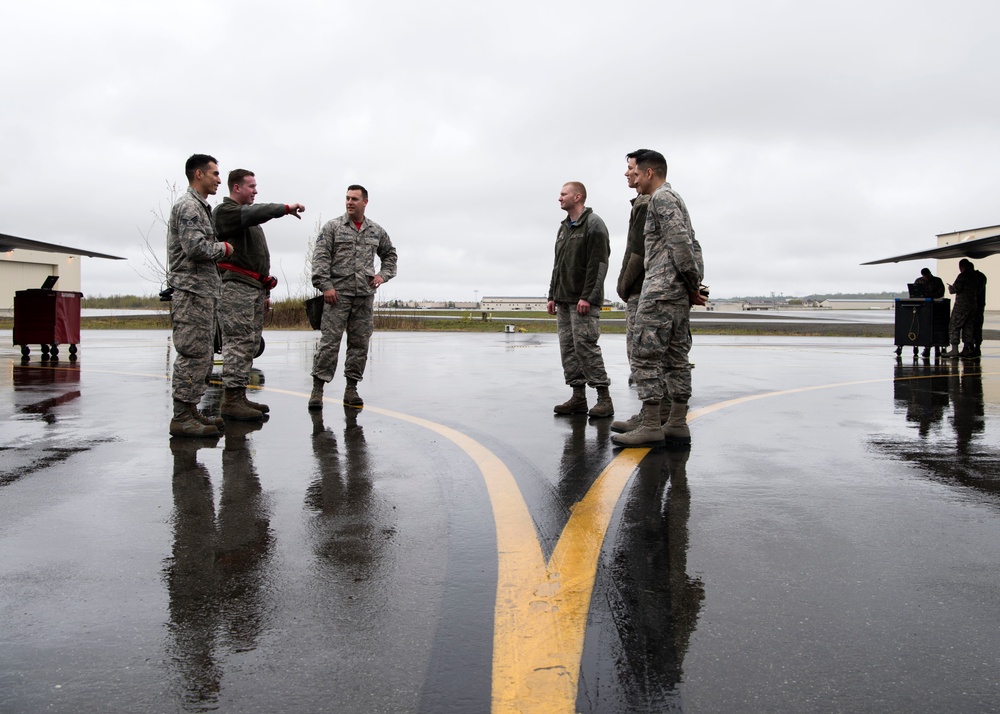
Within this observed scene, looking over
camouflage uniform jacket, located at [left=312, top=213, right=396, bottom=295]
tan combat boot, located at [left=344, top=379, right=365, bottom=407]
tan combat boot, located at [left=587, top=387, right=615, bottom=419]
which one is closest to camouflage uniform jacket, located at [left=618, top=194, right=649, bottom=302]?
tan combat boot, located at [left=587, top=387, right=615, bottom=419]

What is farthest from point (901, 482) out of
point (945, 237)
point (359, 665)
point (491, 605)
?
point (945, 237)

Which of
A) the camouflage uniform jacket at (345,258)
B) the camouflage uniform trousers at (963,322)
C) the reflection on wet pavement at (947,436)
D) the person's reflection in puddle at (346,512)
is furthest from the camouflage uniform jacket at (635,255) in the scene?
the camouflage uniform trousers at (963,322)

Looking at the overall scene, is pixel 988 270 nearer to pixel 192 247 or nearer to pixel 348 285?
pixel 348 285

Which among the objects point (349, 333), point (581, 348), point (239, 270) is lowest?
point (581, 348)

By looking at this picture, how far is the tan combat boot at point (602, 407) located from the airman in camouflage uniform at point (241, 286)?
2972mm

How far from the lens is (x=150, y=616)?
8.08 feet

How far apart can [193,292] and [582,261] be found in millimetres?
3416

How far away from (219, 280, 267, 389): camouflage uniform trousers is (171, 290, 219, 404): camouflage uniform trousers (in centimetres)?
87

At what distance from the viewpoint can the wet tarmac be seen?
6.68 ft

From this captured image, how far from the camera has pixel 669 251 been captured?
18.4 ft

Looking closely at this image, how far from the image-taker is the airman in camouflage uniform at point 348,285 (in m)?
7.52

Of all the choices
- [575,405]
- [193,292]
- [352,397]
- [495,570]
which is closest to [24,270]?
[352,397]

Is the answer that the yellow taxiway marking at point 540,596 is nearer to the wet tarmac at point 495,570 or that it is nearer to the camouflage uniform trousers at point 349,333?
the wet tarmac at point 495,570

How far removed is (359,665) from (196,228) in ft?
15.1
